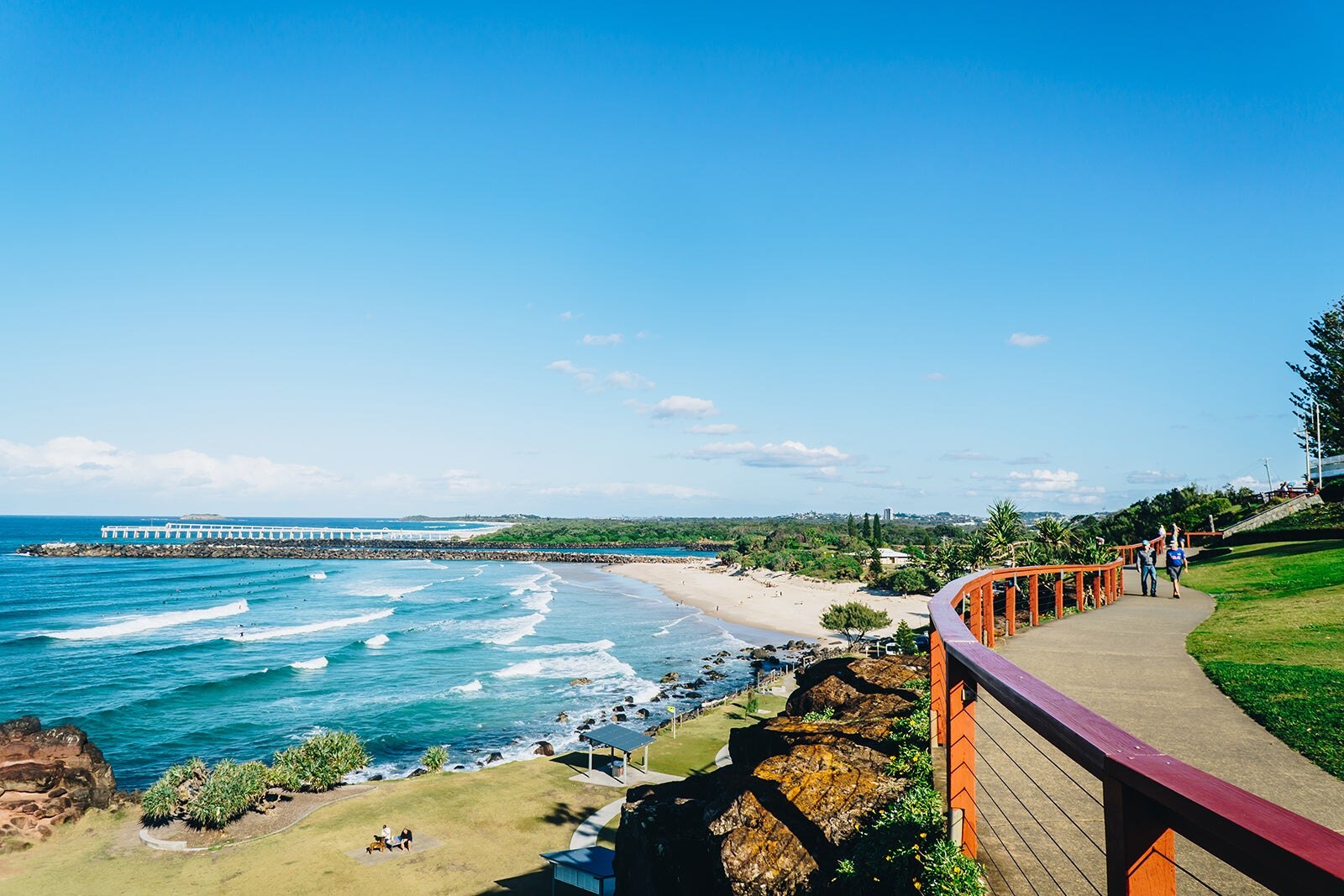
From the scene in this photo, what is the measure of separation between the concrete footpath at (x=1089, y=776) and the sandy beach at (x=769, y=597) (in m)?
43.4

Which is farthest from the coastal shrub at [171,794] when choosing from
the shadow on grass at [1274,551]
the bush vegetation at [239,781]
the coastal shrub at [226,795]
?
the shadow on grass at [1274,551]

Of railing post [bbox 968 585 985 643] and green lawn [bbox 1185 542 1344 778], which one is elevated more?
railing post [bbox 968 585 985 643]

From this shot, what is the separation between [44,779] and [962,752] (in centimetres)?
2822

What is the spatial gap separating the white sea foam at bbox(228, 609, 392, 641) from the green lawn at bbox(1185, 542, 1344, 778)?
177ft


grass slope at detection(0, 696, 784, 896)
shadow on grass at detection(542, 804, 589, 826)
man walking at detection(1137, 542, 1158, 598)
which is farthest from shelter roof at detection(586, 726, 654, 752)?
man walking at detection(1137, 542, 1158, 598)

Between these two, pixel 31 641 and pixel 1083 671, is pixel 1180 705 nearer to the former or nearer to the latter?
pixel 1083 671

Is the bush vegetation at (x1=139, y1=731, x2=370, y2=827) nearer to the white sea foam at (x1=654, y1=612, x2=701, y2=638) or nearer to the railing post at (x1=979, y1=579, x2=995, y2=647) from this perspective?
the railing post at (x1=979, y1=579, x2=995, y2=647)

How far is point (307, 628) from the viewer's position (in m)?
55.2

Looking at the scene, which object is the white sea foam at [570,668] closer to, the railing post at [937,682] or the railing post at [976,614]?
the railing post at [976,614]

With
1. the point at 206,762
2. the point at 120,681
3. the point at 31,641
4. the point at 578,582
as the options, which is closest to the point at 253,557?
the point at 578,582

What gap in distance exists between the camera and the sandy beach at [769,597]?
5825 centimetres

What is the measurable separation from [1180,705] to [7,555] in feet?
531

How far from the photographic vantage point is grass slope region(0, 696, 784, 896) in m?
17.6

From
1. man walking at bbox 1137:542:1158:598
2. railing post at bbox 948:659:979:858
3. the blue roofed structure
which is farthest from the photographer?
man walking at bbox 1137:542:1158:598
